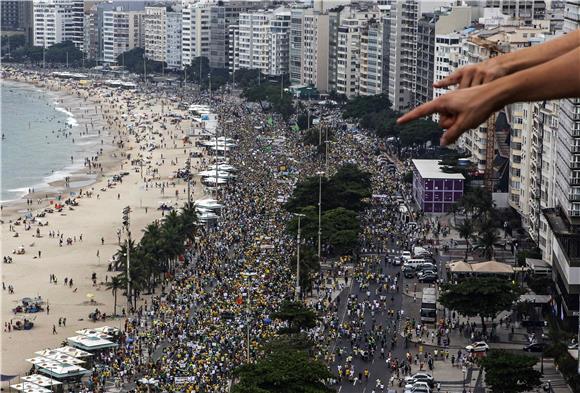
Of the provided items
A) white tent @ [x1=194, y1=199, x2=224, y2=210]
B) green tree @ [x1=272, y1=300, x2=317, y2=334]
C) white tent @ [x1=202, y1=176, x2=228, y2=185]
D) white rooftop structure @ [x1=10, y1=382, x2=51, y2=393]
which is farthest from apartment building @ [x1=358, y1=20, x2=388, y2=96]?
white rooftop structure @ [x1=10, y1=382, x2=51, y2=393]

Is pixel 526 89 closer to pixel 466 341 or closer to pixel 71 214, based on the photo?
pixel 466 341

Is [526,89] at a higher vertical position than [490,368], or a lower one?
higher

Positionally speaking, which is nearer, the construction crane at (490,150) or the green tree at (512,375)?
the green tree at (512,375)

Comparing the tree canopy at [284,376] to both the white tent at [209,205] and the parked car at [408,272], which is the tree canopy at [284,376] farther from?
the white tent at [209,205]

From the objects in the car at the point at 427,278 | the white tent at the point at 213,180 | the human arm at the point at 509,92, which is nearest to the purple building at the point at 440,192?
the white tent at the point at 213,180

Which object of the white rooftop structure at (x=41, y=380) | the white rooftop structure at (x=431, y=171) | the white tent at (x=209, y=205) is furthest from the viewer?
the white tent at (x=209, y=205)

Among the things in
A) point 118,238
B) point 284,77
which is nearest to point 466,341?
point 118,238
